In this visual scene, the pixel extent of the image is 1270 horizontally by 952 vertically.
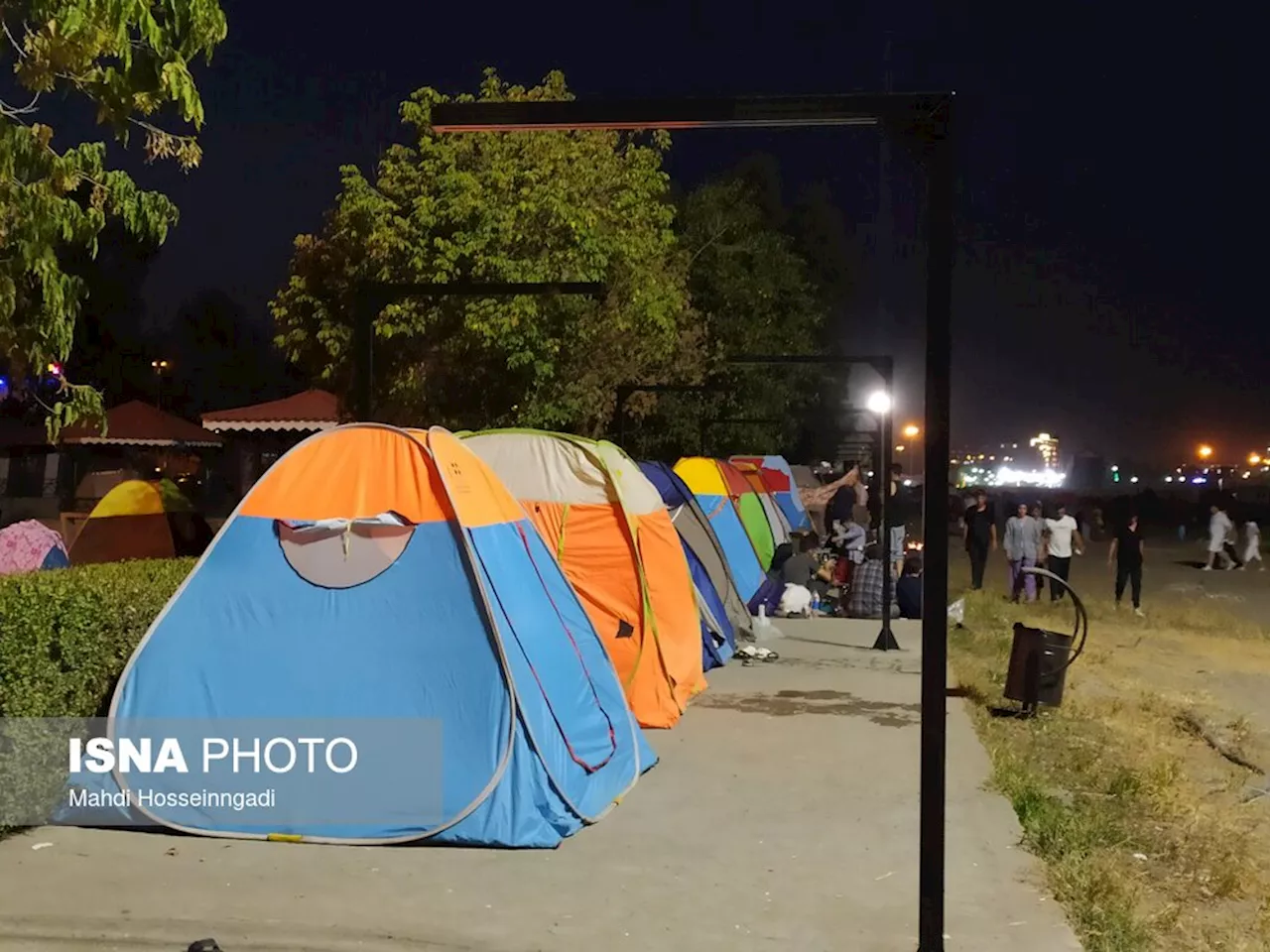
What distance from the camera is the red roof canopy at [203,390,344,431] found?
75.0ft

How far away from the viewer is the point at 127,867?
5.56 m

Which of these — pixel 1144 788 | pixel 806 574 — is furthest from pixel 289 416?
pixel 1144 788

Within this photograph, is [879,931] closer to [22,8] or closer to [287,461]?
[287,461]

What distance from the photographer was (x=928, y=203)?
4344 millimetres

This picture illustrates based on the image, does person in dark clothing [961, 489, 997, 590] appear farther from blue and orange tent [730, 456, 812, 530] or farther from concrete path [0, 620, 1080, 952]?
concrete path [0, 620, 1080, 952]

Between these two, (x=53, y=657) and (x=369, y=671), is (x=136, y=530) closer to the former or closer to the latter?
(x=53, y=657)

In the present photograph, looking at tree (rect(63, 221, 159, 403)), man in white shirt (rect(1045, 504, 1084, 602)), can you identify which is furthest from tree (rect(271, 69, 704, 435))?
tree (rect(63, 221, 159, 403))

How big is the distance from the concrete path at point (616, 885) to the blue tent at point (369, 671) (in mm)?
172

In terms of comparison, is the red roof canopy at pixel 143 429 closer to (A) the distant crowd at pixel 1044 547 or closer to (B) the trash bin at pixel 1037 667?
(A) the distant crowd at pixel 1044 547

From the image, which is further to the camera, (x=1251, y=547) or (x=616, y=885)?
(x=1251, y=547)

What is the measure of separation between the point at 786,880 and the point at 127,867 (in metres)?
2.88

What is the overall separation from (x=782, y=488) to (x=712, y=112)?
22422mm
